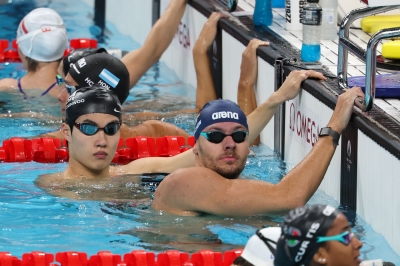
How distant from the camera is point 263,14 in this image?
649 cm

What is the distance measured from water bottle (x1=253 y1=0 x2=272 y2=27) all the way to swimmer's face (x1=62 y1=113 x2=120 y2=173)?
198cm

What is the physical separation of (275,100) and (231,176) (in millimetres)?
872

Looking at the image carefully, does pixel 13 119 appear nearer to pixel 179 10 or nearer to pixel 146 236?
pixel 179 10

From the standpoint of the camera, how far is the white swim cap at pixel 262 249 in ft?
9.61

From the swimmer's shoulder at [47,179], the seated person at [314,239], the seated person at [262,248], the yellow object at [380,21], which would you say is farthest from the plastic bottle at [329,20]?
the seated person at [314,239]

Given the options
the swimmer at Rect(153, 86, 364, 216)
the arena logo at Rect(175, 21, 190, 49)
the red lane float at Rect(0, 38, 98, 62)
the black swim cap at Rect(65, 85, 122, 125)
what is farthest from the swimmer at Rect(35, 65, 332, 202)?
the red lane float at Rect(0, 38, 98, 62)

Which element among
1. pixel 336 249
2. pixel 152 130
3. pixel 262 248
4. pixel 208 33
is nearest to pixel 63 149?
pixel 152 130

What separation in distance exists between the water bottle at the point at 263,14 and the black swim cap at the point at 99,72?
1.34 metres

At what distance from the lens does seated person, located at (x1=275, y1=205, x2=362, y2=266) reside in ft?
8.93

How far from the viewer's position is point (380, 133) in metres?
4.16

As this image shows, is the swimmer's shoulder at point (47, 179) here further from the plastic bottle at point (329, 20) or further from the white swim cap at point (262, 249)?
the white swim cap at point (262, 249)

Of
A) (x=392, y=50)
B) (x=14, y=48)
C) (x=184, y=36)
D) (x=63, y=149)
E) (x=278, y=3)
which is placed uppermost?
(x=392, y=50)

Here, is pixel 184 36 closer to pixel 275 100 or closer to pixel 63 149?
pixel 63 149

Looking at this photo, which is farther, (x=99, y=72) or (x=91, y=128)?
(x=99, y=72)
